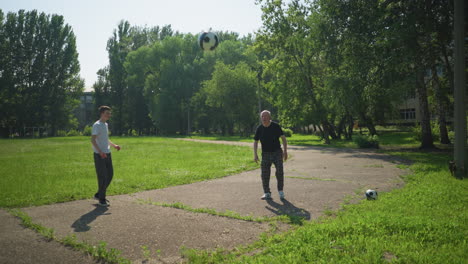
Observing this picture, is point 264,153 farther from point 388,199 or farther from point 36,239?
point 36,239

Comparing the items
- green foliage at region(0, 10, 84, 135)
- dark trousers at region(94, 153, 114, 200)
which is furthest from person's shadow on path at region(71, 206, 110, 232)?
green foliage at region(0, 10, 84, 135)

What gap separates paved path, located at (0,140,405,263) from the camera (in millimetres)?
4523

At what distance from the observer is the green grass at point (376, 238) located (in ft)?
12.1

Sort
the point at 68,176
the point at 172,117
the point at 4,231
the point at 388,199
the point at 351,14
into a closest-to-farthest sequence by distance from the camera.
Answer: the point at 4,231
the point at 388,199
the point at 68,176
the point at 351,14
the point at 172,117

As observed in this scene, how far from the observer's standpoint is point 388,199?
21.6 ft

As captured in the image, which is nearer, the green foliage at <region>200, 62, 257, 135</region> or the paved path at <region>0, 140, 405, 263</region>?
the paved path at <region>0, 140, 405, 263</region>

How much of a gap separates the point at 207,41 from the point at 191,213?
457 inches

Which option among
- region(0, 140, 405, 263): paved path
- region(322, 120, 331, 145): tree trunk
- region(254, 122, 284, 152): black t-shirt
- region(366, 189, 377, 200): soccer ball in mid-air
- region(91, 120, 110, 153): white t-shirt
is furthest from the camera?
region(322, 120, 331, 145): tree trunk

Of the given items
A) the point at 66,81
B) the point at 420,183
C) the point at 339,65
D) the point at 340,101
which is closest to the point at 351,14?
the point at 339,65

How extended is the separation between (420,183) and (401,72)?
11853 mm

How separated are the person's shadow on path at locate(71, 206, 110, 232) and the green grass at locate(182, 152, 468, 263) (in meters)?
2.26

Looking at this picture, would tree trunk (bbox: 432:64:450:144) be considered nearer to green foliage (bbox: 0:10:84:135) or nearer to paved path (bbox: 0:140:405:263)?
paved path (bbox: 0:140:405:263)

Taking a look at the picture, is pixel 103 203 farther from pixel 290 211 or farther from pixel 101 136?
pixel 290 211

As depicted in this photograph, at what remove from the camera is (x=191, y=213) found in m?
6.02
